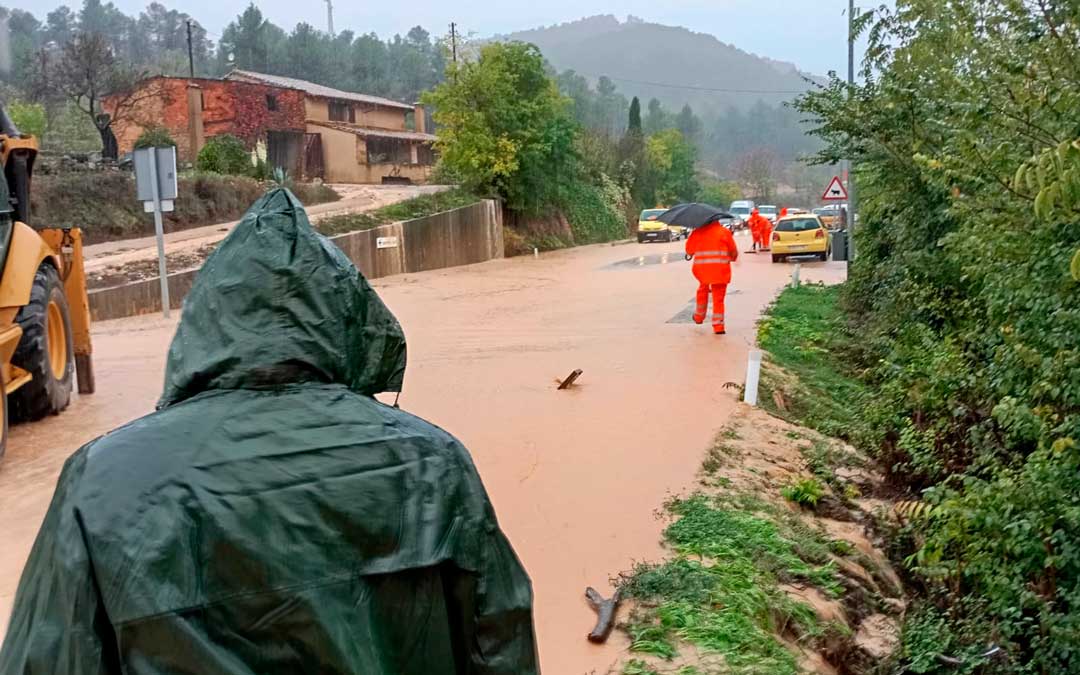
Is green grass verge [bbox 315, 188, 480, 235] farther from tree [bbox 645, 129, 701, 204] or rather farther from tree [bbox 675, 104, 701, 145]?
tree [bbox 675, 104, 701, 145]

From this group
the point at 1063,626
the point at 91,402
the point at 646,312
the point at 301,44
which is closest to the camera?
the point at 1063,626

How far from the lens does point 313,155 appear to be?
48.1 m

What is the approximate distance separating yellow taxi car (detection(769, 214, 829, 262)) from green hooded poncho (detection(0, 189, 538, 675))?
31.4 metres

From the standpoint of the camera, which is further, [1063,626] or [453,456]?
[1063,626]

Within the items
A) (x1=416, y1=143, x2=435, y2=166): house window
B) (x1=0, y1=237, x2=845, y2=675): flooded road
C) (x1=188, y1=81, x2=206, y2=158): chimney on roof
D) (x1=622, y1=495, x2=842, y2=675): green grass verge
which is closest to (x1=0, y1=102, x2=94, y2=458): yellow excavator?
(x1=0, y1=237, x2=845, y2=675): flooded road

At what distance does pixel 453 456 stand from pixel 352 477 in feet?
0.72

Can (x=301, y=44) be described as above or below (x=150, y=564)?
above

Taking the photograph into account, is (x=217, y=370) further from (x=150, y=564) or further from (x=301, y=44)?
(x=301, y=44)

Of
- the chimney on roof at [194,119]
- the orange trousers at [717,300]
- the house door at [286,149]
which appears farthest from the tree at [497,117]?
the orange trousers at [717,300]

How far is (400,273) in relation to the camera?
29.7m

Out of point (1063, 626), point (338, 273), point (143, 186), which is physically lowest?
point (1063, 626)

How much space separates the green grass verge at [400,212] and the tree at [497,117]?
1.34m

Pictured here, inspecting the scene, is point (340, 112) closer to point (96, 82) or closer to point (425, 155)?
point (425, 155)

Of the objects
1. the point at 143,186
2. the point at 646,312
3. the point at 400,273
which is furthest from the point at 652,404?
the point at 400,273
